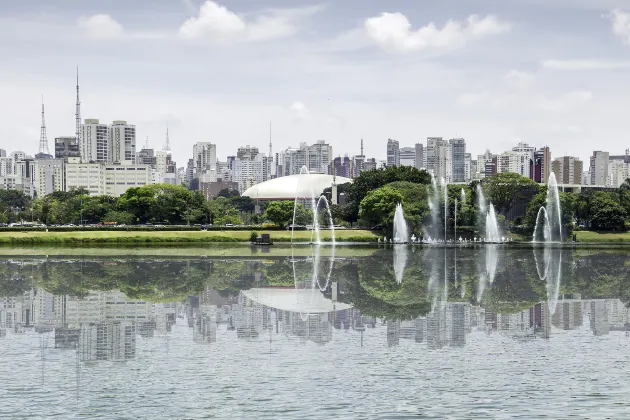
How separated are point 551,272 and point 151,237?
40.0m

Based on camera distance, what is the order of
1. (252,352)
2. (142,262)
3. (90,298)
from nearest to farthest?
(252,352) < (90,298) < (142,262)

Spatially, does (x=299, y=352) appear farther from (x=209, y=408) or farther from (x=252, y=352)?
(x=209, y=408)

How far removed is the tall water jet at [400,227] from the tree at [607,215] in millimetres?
19657

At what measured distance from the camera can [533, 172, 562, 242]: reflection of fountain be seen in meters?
80.9

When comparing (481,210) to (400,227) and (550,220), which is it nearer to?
(550,220)

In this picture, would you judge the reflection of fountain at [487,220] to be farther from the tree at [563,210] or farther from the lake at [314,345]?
the lake at [314,345]

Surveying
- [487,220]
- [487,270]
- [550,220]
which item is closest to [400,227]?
[487,220]

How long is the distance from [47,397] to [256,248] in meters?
51.0

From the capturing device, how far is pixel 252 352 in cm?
2105

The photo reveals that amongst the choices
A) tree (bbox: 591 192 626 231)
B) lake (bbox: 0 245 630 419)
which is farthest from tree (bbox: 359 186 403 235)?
lake (bbox: 0 245 630 419)

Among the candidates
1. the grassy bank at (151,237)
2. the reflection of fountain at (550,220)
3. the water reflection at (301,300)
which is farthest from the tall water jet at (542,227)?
the water reflection at (301,300)

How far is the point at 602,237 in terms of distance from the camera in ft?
258

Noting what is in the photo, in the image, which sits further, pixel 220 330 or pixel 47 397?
pixel 220 330

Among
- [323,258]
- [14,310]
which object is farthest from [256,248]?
[14,310]
